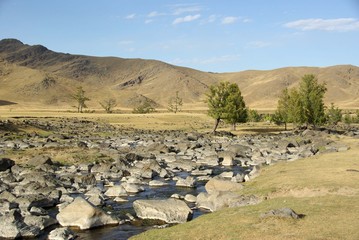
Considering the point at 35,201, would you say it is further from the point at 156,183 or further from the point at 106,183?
the point at 156,183

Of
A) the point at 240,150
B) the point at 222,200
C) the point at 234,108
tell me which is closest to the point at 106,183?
the point at 222,200

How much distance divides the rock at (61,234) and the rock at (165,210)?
5.10 metres

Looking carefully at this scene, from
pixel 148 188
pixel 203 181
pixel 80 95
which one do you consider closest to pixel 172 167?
pixel 203 181

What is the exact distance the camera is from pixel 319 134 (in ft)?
269

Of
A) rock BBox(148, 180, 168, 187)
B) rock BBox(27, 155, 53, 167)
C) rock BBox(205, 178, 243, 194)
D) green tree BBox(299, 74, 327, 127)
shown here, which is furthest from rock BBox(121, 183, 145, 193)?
green tree BBox(299, 74, 327, 127)

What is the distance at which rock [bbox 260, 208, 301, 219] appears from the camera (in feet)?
63.5

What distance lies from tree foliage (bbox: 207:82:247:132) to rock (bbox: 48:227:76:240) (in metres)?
70.4

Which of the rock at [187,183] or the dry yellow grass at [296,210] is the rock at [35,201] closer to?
the dry yellow grass at [296,210]

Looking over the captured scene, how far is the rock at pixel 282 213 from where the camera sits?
19344 mm

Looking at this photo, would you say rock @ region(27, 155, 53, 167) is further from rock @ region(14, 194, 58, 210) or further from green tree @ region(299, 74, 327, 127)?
green tree @ region(299, 74, 327, 127)

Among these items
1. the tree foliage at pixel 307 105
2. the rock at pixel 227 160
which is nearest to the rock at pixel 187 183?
the rock at pixel 227 160

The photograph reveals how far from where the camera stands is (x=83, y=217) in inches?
880

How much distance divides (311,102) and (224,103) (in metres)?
22.2

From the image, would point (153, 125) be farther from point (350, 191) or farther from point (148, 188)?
point (350, 191)
